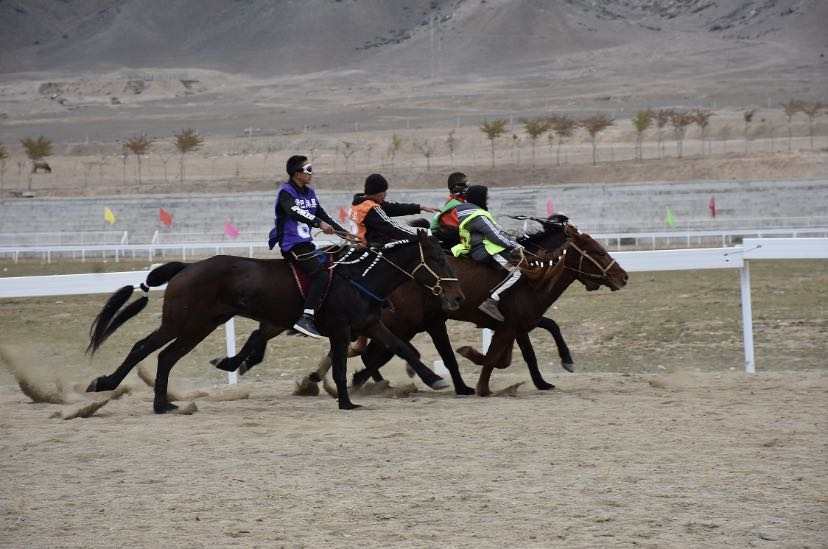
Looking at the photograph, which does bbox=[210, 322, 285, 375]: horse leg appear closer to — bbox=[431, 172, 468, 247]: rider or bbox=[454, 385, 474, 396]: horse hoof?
bbox=[454, 385, 474, 396]: horse hoof

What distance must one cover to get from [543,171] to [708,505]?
6974 cm

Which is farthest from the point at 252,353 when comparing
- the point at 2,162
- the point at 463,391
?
the point at 2,162

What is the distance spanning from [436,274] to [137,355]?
2824mm

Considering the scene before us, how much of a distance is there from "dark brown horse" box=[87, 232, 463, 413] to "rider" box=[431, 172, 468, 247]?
4.63 ft

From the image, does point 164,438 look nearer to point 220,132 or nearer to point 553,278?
point 553,278

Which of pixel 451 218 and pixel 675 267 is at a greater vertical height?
pixel 451 218

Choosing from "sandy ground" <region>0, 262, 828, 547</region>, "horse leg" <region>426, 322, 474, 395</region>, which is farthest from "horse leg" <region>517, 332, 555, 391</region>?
"horse leg" <region>426, 322, 474, 395</region>

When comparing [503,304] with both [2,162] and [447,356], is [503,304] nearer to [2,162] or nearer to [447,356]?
[447,356]

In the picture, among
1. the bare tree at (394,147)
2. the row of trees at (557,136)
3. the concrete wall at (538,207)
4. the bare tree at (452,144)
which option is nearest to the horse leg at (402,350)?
the concrete wall at (538,207)

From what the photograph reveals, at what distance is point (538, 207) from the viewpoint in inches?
2142

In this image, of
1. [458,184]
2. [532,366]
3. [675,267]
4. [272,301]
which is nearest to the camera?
[272,301]

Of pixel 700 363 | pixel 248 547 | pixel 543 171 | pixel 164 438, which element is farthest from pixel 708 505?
pixel 543 171

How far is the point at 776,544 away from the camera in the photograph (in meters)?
6.54

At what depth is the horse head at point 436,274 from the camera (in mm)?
12367
